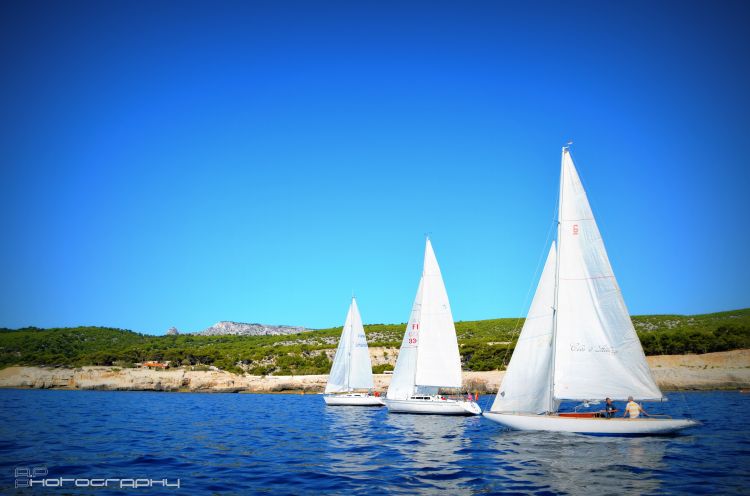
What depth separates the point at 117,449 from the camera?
2261cm

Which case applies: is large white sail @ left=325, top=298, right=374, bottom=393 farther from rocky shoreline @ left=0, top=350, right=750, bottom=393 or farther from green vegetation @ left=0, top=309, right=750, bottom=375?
green vegetation @ left=0, top=309, right=750, bottom=375

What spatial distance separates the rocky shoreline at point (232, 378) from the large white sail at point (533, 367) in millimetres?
40915

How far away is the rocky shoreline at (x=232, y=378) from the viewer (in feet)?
220

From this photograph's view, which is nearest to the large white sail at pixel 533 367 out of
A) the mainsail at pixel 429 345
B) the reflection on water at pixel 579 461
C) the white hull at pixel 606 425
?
the white hull at pixel 606 425

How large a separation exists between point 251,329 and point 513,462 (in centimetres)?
18864

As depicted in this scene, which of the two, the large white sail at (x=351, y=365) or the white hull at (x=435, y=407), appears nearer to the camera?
the white hull at (x=435, y=407)

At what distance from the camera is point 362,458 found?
20891 mm

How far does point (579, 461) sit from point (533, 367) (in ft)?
26.2

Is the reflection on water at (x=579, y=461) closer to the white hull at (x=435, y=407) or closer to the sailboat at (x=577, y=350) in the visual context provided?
the sailboat at (x=577, y=350)

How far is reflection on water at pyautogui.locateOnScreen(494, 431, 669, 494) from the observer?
52.6 feet

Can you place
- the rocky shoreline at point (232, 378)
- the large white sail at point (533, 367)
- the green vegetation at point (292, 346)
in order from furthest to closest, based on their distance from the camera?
1. the green vegetation at point (292, 346)
2. the rocky shoreline at point (232, 378)
3. the large white sail at point (533, 367)

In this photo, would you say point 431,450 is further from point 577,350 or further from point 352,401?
point 352,401

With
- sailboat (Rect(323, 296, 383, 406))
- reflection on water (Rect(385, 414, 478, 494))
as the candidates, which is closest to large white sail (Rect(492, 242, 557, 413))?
reflection on water (Rect(385, 414, 478, 494))

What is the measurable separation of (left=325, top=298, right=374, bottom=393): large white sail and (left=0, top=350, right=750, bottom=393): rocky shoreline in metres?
13.3
